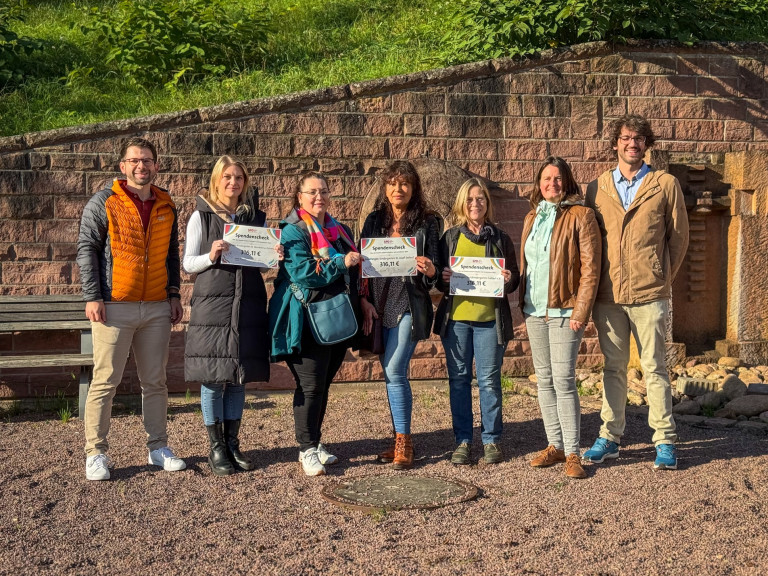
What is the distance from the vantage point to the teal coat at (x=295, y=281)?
5.80 meters

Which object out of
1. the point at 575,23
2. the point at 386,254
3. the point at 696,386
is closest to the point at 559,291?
the point at 386,254

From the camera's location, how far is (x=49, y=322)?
785 centimetres

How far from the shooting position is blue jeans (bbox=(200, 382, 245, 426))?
5938 millimetres

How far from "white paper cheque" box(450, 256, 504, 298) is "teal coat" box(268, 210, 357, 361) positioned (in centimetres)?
73

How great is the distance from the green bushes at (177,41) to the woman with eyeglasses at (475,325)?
4730mm

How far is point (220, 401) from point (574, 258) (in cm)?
246

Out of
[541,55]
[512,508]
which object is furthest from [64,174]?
[512,508]

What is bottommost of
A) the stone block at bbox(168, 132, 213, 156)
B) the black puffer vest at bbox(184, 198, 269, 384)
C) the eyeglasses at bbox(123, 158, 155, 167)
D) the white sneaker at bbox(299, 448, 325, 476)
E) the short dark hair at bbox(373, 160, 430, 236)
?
the white sneaker at bbox(299, 448, 325, 476)

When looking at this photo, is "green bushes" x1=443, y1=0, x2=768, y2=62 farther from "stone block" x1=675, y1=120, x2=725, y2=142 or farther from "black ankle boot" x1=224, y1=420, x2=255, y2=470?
"black ankle boot" x1=224, y1=420, x2=255, y2=470

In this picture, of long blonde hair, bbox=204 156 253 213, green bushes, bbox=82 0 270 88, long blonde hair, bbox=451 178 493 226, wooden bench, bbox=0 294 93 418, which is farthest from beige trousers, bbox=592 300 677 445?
green bushes, bbox=82 0 270 88

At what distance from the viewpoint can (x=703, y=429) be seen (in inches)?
285

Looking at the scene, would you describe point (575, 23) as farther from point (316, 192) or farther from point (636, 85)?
point (316, 192)

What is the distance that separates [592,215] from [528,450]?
1771 mm

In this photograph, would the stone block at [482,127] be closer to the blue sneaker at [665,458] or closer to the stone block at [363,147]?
the stone block at [363,147]
